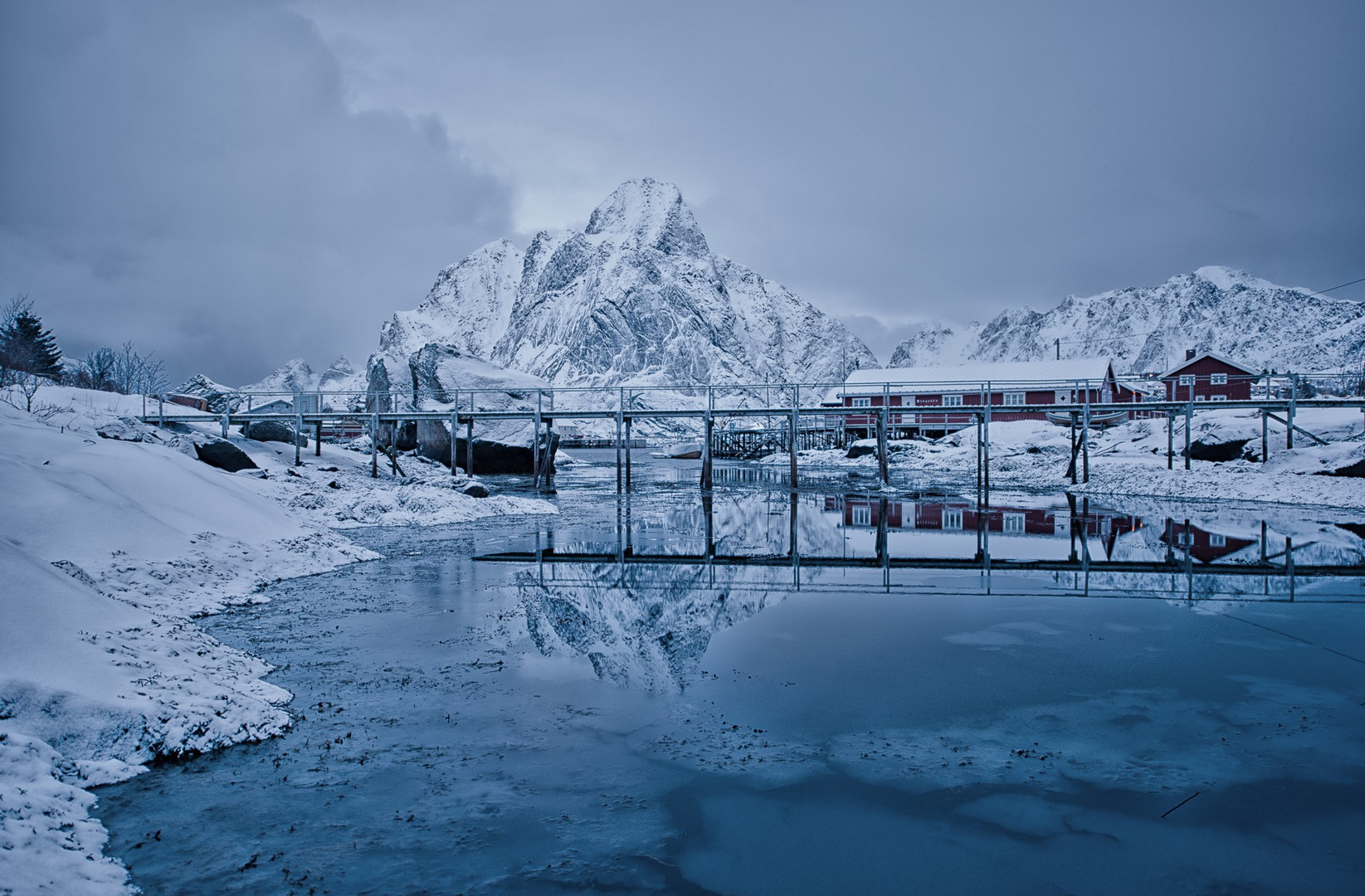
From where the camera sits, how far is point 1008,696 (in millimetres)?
6180

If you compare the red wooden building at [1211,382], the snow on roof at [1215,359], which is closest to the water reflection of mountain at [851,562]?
the red wooden building at [1211,382]

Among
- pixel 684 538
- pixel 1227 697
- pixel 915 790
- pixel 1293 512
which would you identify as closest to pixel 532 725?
pixel 915 790

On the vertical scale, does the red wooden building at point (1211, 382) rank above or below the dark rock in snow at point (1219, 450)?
above

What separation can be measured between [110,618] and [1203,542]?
55.2 feet

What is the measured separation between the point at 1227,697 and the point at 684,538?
11110 millimetres

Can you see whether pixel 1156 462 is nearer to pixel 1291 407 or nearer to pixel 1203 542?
pixel 1291 407

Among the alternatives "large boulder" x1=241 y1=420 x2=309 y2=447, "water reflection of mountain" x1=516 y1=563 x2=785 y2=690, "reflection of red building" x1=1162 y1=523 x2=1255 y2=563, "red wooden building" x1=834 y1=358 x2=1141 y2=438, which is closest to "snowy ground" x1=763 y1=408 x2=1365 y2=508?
"red wooden building" x1=834 y1=358 x2=1141 y2=438

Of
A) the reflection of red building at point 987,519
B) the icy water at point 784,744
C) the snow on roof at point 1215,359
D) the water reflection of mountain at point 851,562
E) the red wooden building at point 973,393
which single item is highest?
the snow on roof at point 1215,359

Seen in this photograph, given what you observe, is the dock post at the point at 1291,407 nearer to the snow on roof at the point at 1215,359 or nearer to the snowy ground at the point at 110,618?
the snowy ground at the point at 110,618

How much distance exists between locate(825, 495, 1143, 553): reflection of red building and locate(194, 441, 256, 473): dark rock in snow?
687 inches

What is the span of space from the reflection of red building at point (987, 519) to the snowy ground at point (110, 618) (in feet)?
41.6

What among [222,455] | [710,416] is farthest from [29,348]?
[710,416]

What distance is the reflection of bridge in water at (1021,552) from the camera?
38.5 feet

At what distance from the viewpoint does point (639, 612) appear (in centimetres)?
916
